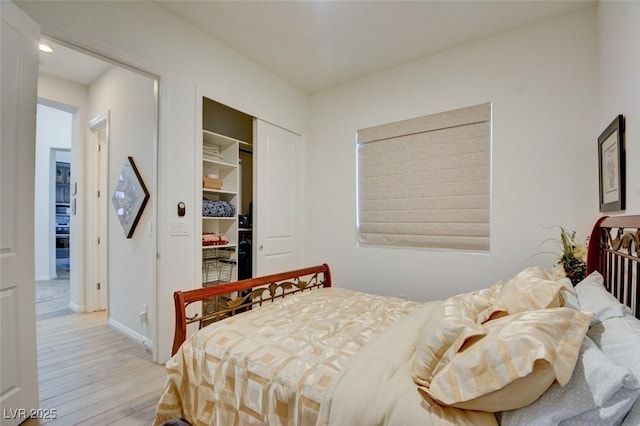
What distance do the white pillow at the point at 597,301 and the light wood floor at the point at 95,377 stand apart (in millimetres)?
2339

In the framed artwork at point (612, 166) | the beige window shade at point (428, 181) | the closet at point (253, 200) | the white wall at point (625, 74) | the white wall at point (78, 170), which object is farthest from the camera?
the white wall at point (78, 170)

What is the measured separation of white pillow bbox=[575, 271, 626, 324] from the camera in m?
1.03

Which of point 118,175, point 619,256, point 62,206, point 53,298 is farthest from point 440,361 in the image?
point 62,206

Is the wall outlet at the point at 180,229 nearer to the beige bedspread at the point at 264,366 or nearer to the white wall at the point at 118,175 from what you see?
the white wall at the point at 118,175

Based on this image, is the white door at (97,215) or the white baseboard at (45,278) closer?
the white door at (97,215)

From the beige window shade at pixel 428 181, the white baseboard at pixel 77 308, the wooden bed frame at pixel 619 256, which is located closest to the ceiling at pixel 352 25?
the beige window shade at pixel 428 181

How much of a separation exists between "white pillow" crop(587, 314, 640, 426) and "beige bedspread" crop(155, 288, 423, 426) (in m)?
0.55

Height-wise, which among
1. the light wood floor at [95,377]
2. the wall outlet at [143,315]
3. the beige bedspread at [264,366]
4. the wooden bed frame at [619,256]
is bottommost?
the light wood floor at [95,377]

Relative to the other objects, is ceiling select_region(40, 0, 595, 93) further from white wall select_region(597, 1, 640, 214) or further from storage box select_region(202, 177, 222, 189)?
storage box select_region(202, 177, 222, 189)

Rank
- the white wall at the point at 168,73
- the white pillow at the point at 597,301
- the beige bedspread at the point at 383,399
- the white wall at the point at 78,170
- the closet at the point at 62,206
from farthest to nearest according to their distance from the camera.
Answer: the closet at the point at 62,206, the white wall at the point at 78,170, the white wall at the point at 168,73, the white pillow at the point at 597,301, the beige bedspread at the point at 383,399

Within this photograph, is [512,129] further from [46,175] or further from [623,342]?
[46,175]

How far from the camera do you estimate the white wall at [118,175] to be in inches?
107

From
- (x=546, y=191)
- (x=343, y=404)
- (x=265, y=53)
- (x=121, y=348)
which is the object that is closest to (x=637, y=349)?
(x=343, y=404)

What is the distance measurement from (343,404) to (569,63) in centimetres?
300
